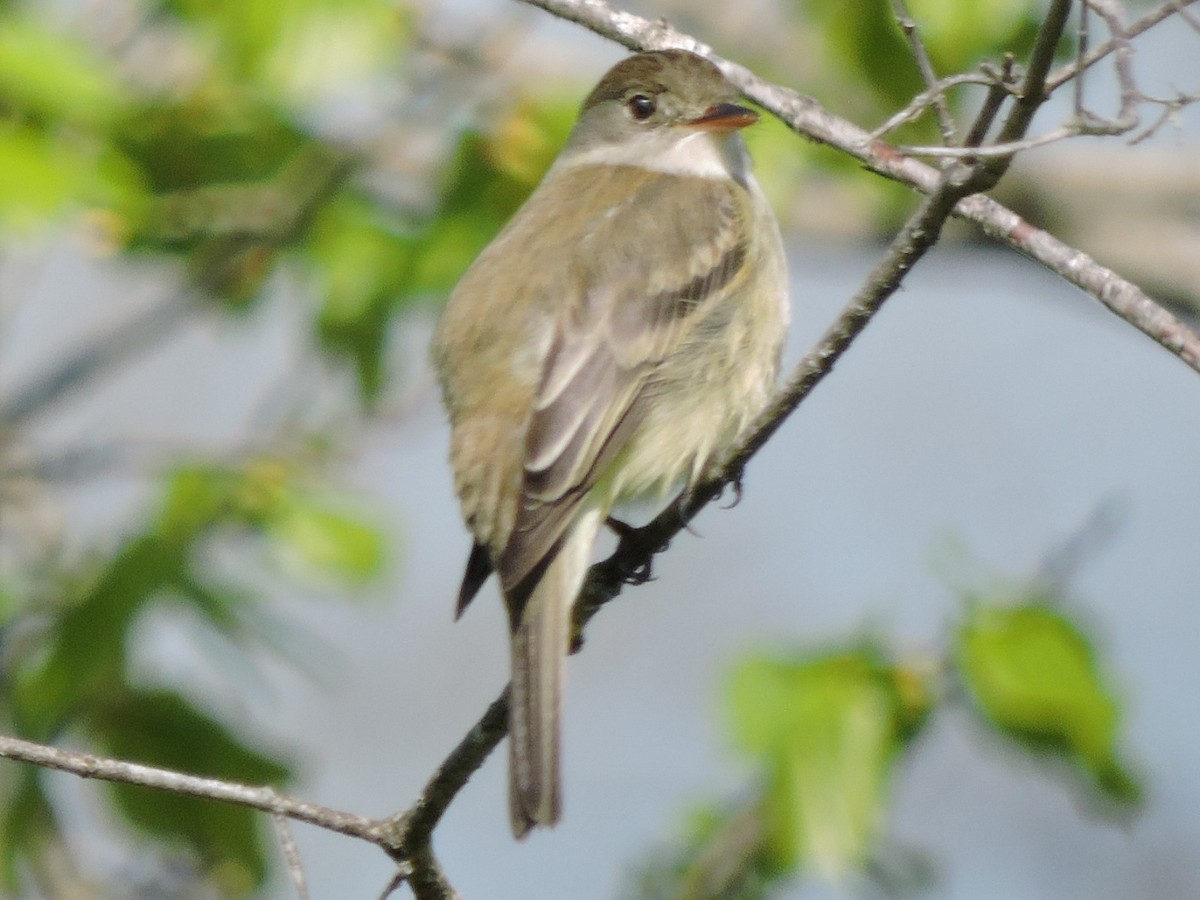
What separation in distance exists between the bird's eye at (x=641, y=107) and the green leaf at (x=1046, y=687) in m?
1.57

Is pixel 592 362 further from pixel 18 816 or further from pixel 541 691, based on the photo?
pixel 18 816

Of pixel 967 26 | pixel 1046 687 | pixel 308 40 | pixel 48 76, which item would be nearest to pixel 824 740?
pixel 1046 687

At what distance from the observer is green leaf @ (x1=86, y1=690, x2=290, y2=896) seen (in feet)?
15.3

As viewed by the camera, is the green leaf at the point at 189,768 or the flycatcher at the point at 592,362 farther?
the green leaf at the point at 189,768

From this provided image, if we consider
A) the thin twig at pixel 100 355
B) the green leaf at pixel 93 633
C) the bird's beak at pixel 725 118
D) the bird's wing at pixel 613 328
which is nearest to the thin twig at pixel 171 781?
the bird's wing at pixel 613 328

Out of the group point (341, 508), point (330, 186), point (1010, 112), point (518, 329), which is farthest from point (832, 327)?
point (330, 186)

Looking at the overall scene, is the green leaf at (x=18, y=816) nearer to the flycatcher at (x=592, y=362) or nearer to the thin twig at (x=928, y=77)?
the flycatcher at (x=592, y=362)

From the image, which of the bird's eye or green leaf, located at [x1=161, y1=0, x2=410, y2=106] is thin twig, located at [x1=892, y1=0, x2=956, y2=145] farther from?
green leaf, located at [x1=161, y1=0, x2=410, y2=106]

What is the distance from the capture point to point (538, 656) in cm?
313

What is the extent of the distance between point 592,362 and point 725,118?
88cm

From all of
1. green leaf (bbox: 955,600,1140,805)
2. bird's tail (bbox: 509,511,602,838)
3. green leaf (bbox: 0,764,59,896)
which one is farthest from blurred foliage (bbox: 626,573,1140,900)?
green leaf (bbox: 0,764,59,896)

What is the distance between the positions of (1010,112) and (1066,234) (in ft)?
14.2

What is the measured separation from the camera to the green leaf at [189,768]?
4660 millimetres

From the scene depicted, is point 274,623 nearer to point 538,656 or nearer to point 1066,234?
point 538,656
